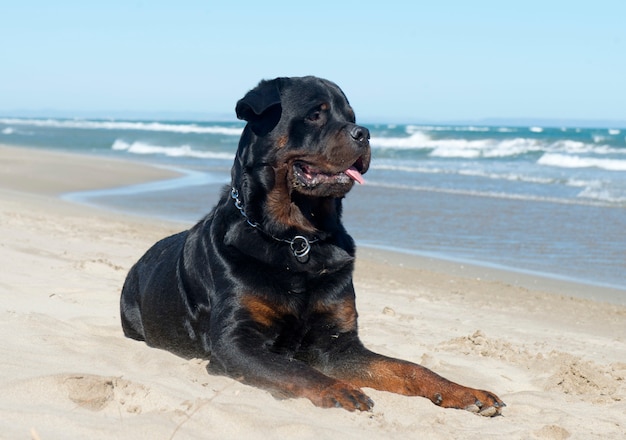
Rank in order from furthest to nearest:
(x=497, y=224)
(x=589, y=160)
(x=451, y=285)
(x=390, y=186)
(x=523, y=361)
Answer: (x=589, y=160) < (x=390, y=186) < (x=497, y=224) < (x=451, y=285) < (x=523, y=361)

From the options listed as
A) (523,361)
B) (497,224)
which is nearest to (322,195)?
(523,361)

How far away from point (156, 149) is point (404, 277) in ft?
112

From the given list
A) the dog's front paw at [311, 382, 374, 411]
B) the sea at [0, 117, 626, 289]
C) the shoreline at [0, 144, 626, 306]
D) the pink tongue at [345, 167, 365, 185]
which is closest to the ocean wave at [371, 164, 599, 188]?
the sea at [0, 117, 626, 289]

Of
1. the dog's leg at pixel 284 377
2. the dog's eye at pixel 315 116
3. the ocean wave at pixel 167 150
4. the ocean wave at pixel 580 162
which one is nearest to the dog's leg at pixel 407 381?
the dog's leg at pixel 284 377

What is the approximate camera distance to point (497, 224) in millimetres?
13836

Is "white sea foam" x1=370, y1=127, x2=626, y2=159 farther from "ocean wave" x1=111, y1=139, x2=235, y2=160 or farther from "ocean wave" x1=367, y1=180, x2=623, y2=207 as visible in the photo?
"ocean wave" x1=367, y1=180, x2=623, y2=207

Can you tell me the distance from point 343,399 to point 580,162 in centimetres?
3016

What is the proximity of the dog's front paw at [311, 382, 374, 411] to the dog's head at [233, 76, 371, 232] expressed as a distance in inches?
45.2

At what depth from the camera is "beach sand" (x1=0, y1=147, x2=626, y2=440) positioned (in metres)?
3.33

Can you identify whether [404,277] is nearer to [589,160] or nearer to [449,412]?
[449,412]

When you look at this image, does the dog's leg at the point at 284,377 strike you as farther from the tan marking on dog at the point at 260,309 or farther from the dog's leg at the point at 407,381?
the dog's leg at the point at 407,381

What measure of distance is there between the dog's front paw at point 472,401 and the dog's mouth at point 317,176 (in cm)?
122

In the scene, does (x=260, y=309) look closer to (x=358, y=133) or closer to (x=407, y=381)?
(x=407, y=381)

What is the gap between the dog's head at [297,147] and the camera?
4.59 meters
